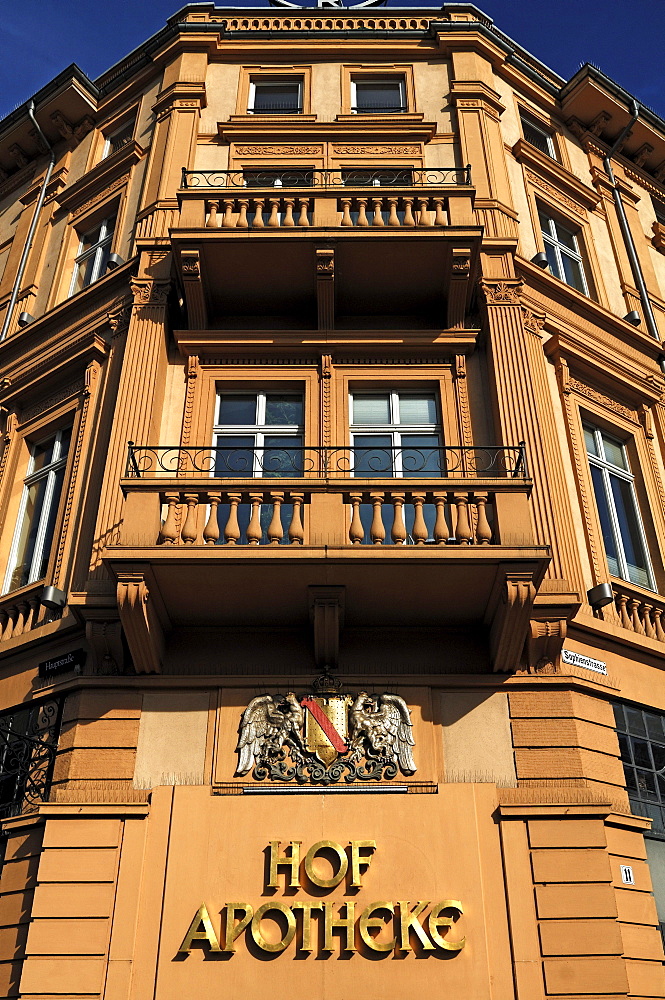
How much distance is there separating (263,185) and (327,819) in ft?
30.9

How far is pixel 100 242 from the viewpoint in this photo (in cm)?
1525

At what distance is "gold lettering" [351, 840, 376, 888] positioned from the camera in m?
8.61

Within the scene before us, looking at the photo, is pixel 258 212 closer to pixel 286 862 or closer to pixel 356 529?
pixel 356 529

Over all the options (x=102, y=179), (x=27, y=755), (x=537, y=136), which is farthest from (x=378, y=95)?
(x=27, y=755)

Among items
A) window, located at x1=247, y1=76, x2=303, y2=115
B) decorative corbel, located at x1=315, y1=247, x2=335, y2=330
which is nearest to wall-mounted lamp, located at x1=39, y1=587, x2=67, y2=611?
decorative corbel, located at x1=315, y1=247, x2=335, y2=330

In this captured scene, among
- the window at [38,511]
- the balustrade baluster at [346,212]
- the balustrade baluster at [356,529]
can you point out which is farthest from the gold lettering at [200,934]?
the balustrade baluster at [346,212]

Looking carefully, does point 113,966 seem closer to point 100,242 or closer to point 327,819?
point 327,819

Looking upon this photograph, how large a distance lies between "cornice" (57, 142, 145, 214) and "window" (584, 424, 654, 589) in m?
8.36

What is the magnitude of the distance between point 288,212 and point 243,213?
1.95 ft

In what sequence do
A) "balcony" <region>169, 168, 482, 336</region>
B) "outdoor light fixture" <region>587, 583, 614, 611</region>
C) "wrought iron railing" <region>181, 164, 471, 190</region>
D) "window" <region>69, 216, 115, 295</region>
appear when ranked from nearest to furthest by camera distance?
1. "outdoor light fixture" <region>587, 583, 614, 611</region>
2. "balcony" <region>169, 168, 482, 336</region>
3. "wrought iron railing" <region>181, 164, 471, 190</region>
4. "window" <region>69, 216, 115, 295</region>

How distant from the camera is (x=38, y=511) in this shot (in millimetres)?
12797

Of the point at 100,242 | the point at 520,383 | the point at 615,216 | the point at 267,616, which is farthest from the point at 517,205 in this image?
the point at 267,616

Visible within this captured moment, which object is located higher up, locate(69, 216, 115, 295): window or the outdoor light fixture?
locate(69, 216, 115, 295): window

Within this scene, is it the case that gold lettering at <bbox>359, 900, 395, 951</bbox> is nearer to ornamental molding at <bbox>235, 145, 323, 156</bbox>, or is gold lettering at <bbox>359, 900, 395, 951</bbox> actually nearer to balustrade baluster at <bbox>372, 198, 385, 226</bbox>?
balustrade baluster at <bbox>372, 198, 385, 226</bbox>
